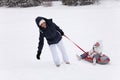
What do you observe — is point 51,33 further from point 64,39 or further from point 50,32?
point 64,39

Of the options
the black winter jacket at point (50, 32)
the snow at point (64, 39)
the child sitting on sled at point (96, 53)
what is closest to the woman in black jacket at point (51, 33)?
the black winter jacket at point (50, 32)

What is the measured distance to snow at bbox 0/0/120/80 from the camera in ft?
31.4

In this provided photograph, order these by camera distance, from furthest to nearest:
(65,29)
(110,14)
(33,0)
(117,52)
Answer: (33,0), (110,14), (65,29), (117,52)

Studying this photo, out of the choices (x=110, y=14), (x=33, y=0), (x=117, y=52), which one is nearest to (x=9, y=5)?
(x=33, y=0)

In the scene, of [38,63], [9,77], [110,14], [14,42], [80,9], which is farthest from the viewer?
[80,9]

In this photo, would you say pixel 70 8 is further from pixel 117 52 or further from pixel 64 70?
pixel 64 70

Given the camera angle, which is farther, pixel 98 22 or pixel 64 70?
pixel 98 22

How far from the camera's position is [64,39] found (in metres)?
13.5

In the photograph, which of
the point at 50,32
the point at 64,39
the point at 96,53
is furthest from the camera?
the point at 64,39

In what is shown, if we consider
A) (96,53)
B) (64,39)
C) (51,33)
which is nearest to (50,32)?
(51,33)

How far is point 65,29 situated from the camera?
1511cm

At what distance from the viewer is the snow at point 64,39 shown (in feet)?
31.4

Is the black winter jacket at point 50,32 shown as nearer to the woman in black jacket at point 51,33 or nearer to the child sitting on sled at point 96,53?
the woman in black jacket at point 51,33

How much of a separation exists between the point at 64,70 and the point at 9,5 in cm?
1083
